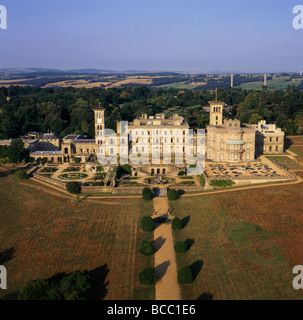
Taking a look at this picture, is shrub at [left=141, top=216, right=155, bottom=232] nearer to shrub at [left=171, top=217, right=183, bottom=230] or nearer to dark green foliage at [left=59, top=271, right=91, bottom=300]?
shrub at [left=171, top=217, right=183, bottom=230]

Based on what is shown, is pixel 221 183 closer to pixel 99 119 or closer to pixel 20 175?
pixel 99 119

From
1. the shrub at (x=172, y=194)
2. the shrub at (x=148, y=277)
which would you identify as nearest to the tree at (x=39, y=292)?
the shrub at (x=148, y=277)

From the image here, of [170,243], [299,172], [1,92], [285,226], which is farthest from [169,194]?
[1,92]

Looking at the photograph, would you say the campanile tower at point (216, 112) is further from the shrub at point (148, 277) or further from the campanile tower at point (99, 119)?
the shrub at point (148, 277)

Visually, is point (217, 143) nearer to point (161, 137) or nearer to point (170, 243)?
point (161, 137)

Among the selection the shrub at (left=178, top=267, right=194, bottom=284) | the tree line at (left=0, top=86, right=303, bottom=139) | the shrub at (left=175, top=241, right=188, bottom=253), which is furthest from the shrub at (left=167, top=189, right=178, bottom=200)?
the tree line at (left=0, top=86, right=303, bottom=139)
